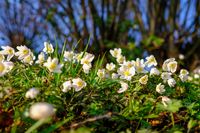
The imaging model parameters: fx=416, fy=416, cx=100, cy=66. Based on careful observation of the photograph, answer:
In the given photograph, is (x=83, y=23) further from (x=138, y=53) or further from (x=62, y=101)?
(x=62, y=101)

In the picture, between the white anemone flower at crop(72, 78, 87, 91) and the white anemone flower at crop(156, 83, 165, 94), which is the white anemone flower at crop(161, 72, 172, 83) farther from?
the white anemone flower at crop(72, 78, 87, 91)

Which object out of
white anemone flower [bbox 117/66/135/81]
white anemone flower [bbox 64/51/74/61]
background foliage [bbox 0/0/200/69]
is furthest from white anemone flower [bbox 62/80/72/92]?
background foliage [bbox 0/0/200/69]

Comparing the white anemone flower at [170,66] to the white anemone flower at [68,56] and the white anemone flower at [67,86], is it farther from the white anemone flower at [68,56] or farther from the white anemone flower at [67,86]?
the white anemone flower at [67,86]

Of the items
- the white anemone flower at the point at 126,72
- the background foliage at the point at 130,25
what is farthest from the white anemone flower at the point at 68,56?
the background foliage at the point at 130,25

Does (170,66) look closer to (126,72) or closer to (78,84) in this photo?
(126,72)

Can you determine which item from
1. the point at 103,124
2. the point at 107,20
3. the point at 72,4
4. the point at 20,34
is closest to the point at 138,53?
the point at 107,20

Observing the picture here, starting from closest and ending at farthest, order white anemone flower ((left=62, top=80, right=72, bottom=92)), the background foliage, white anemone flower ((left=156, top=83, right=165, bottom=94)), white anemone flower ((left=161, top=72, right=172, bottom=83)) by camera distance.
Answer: white anemone flower ((left=62, top=80, right=72, bottom=92)) → white anemone flower ((left=156, top=83, right=165, bottom=94)) → white anemone flower ((left=161, top=72, right=172, bottom=83)) → the background foliage

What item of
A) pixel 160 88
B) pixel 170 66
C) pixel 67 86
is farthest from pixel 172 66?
pixel 67 86

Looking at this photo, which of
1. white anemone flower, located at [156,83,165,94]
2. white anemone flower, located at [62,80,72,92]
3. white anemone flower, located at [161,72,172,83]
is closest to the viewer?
white anemone flower, located at [62,80,72,92]
